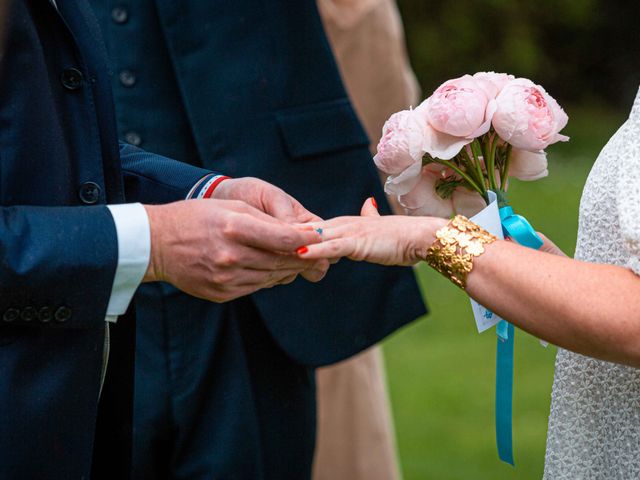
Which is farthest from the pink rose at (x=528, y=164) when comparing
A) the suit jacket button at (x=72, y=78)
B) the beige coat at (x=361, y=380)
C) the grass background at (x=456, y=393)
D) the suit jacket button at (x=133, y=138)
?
the grass background at (x=456, y=393)

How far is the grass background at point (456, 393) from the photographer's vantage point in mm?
5324

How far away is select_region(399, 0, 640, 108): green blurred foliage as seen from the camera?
15.1 metres

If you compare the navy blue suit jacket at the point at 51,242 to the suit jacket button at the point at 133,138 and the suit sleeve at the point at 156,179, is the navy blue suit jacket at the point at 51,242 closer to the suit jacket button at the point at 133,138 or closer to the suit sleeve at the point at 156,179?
the suit sleeve at the point at 156,179

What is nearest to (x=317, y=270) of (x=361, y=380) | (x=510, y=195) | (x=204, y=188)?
(x=204, y=188)

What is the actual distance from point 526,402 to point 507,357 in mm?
3822

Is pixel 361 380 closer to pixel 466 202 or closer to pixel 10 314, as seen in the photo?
pixel 466 202

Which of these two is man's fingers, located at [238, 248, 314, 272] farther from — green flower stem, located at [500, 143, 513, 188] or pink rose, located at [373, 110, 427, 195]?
green flower stem, located at [500, 143, 513, 188]

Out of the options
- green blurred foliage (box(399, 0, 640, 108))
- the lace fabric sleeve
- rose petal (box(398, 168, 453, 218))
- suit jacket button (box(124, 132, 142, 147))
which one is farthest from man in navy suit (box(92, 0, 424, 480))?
green blurred foliage (box(399, 0, 640, 108))

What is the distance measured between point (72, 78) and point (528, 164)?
0.99 meters

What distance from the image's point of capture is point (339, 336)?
3168 mm

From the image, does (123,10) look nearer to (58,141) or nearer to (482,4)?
(58,141)

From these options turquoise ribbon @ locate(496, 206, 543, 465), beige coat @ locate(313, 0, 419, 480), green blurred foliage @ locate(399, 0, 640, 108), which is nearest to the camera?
turquoise ribbon @ locate(496, 206, 543, 465)

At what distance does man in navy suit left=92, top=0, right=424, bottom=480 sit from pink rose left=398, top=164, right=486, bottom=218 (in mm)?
767

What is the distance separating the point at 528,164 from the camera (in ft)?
7.74
